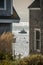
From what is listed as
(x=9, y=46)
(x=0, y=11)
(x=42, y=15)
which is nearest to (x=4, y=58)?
(x=9, y=46)

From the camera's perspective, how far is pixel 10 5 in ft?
50.5

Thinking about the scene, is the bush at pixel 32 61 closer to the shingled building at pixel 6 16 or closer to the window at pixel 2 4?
the shingled building at pixel 6 16

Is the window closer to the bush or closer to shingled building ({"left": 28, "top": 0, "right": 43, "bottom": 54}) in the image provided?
shingled building ({"left": 28, "top": 0, "right": 43, "bottom": 54})

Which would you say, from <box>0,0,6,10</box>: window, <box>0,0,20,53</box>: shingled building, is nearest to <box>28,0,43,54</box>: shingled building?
<box>0,0,20,53</box>: shingled building

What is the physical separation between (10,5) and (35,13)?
339 cm

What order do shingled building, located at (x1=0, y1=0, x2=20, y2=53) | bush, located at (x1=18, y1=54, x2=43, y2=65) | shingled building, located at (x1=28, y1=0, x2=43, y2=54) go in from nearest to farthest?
1. bush, located at (x1=18, y1=54, x2=43, y2=65)
2. shingled building, located at (x1=0, y1=0, x2=20, y2=53)
3. shingled building, located at (x1=28, y1=0, x2=43, y2=54)

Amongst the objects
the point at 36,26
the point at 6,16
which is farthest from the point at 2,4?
the point at 36,26

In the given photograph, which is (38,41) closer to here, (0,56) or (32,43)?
(32,43)

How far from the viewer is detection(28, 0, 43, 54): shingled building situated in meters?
18.0

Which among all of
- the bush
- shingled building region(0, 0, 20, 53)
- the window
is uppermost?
the window

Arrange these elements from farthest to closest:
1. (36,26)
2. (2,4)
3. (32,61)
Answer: (36,26)
(2,4)
(32,61)

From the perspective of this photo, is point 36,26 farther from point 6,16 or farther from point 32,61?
point 32,61

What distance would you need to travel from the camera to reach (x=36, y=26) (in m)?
18.4

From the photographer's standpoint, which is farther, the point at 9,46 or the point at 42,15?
the point at 42,15
